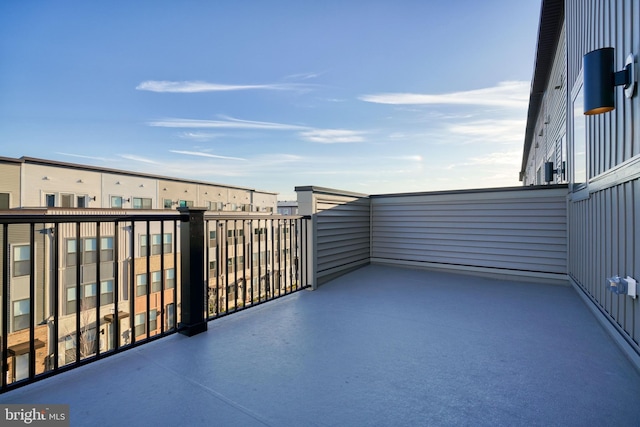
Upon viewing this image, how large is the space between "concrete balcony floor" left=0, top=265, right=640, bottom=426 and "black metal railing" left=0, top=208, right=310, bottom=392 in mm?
252

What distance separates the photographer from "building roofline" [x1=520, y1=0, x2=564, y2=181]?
4797 mm

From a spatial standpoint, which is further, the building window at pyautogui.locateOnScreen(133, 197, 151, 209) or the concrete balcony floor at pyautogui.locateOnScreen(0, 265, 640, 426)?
the building window at pyautogui.locateOnScreen(133, 197, 151, 209)

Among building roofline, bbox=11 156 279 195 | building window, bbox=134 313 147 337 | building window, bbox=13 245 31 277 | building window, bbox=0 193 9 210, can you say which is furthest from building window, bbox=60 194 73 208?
building window, bbox=134 313 147 337

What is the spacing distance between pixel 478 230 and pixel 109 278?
10.9 metres

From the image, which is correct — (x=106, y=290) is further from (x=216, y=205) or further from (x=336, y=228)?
(x=336, y=228)

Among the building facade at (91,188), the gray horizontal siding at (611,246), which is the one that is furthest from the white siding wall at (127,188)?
the gray horizontal siding at (611,246)

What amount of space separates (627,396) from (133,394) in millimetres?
2467

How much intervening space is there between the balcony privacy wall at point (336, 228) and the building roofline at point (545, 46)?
4334mm

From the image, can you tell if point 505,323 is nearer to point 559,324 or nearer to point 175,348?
point 559,324

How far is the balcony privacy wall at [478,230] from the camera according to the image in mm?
3914

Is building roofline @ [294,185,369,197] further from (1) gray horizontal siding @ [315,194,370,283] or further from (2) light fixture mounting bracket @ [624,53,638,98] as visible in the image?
(2) light fixture mounting bracket @ [624,53,638,98]

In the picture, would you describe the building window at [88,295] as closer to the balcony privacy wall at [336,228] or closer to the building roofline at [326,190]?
the balcony privacy wall at [336,228]

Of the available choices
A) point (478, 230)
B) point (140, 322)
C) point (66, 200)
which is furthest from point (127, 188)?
point (478, 230)

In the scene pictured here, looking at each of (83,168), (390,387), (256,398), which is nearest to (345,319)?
(390,387)
